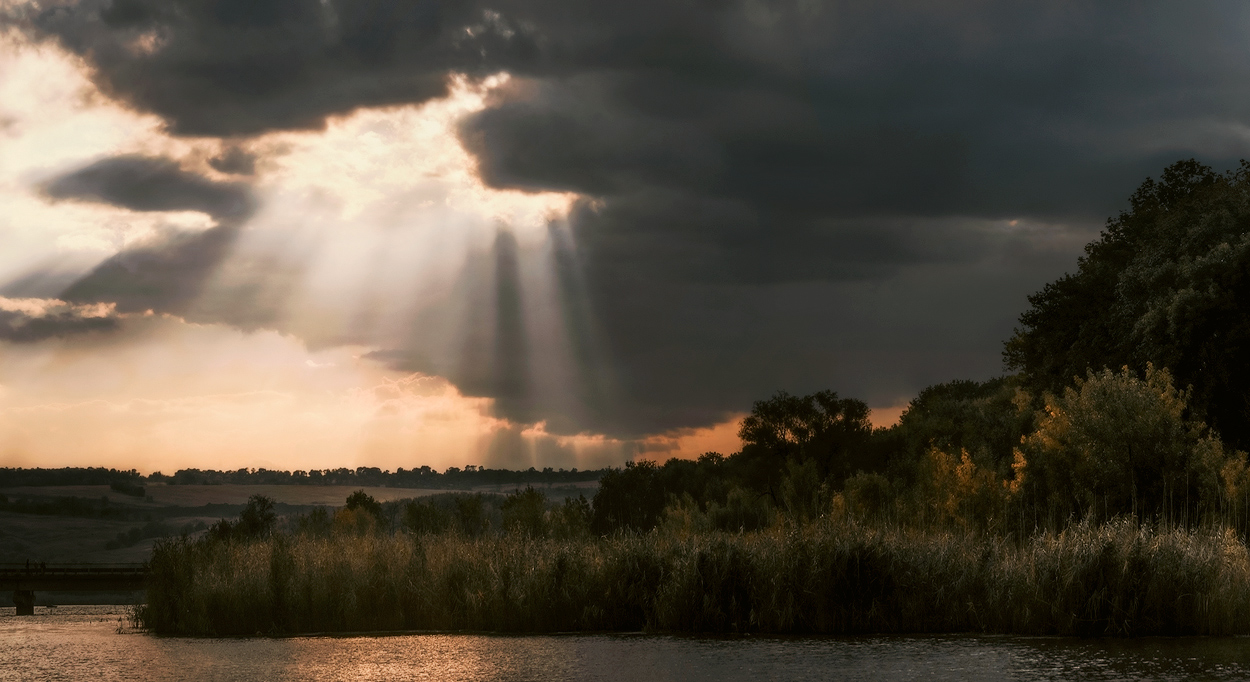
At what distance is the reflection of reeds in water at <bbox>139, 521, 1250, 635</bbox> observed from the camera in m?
30.1

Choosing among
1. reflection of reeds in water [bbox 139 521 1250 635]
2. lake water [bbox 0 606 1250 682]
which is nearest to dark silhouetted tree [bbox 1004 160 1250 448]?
reflection of reeds in water [bbox 139 521 1250 635]

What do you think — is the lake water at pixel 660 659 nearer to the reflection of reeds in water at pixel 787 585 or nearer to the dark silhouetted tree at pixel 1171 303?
the reflection of reeds in water at pixel 787 585

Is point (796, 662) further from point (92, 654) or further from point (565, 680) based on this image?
point (92, 654)

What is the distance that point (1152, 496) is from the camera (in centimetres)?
4753

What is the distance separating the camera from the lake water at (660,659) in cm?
2330

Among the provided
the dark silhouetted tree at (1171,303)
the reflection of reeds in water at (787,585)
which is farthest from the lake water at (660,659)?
the dark silhouetted tree at (1171,303)

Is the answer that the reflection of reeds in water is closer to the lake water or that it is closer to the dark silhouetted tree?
the lake water

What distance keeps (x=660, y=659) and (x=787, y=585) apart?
269 inches

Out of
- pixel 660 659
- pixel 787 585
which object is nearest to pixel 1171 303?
pixel 787 585

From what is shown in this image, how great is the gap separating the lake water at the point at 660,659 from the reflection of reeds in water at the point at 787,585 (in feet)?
5.79

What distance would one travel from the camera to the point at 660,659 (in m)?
26.1

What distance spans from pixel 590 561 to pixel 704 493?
314ft

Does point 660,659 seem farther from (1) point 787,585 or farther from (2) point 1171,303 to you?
(2) point 1171,303

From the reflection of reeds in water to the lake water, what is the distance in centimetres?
176
